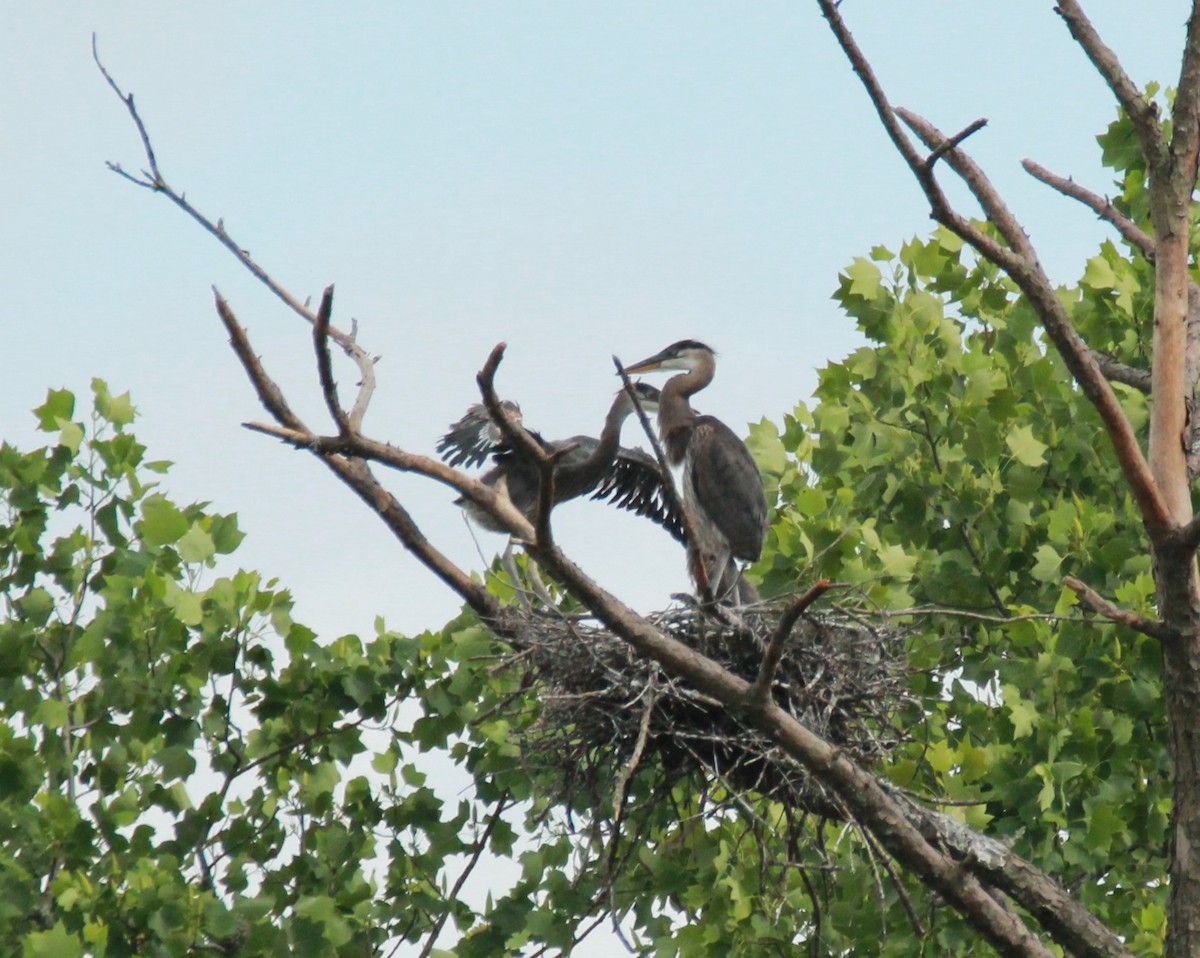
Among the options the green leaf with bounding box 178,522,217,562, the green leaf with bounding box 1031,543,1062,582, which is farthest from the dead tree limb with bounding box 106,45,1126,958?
the green leaf with bounding box 1031,543,1062,582

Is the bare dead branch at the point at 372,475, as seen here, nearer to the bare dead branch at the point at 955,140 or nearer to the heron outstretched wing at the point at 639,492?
the bare dead branch at the point at 955,140

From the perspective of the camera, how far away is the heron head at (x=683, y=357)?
8688 mm

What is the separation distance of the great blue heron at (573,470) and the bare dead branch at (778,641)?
3.63 meters

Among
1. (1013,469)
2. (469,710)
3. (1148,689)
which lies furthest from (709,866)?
(1013,469)

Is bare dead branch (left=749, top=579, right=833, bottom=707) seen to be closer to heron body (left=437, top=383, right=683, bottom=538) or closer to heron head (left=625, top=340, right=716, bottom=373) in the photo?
heron body (left=437, top=383, right=683, bottom=538)

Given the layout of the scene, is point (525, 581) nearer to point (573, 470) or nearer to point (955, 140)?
point (573, 470)

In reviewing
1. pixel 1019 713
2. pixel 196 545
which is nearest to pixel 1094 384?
pixel 1019 713

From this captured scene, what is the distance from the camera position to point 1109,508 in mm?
8141

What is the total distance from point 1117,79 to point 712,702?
2.43 metres

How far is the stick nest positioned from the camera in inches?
194

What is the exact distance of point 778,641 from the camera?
382cm

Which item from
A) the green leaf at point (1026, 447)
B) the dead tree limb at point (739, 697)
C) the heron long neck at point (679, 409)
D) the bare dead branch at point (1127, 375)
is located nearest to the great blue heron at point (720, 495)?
the heron long neck at point (679, 409)

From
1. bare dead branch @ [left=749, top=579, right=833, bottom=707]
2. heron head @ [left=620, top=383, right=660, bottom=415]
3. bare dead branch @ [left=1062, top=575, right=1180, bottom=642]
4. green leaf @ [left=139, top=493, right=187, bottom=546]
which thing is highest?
heron head @ [left=620, top=383, right=660, bottom=415]

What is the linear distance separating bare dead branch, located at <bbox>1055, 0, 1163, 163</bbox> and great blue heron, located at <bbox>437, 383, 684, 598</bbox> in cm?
318
